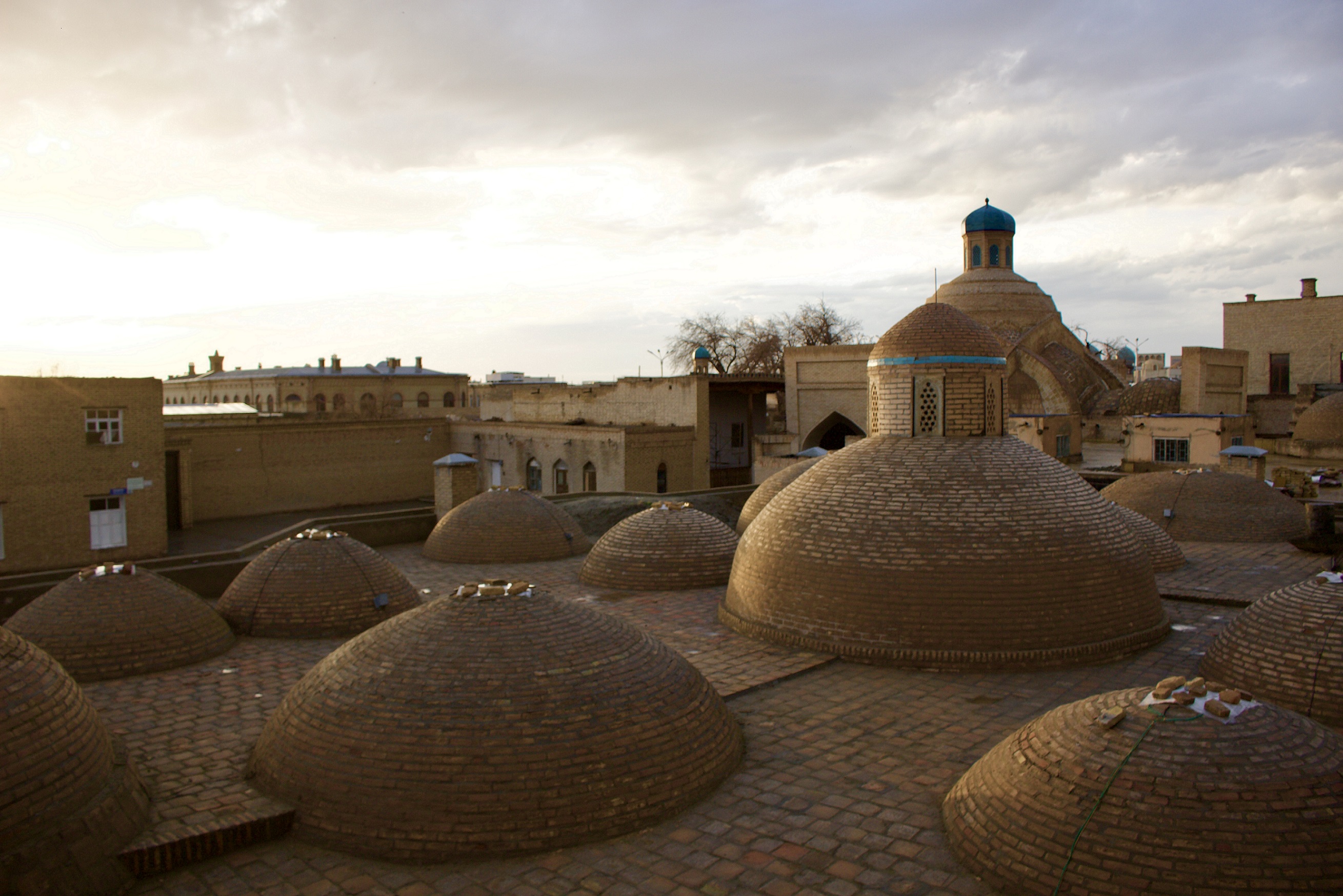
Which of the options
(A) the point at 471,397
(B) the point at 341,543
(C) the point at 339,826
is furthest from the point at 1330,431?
(A) the point at 471,397

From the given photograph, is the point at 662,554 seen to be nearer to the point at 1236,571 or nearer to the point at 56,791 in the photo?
the point at 1236,571

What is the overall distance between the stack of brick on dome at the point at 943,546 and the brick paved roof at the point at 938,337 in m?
0.02

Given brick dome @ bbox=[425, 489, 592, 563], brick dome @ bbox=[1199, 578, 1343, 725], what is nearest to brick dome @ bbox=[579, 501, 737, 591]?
brick dome @ bbox=[425, 489, 592, 563]

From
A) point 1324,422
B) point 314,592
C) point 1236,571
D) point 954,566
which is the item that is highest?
point 1324,422

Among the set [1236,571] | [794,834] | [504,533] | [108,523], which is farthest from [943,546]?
[108,523]

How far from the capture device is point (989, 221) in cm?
3809

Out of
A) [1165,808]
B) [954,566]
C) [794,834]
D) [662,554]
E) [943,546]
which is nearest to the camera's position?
[1165,808]

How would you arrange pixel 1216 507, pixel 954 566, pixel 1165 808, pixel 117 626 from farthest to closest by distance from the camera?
1. pixel 1216 507
2. pixel 117 626
3. pixel 954 566
4. pixel 1165 808

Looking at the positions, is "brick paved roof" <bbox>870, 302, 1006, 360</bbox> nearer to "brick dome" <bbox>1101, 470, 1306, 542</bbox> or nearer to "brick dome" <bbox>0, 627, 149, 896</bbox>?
"brick dome" <bbox>1101, 470, 1306, 542</bbox>

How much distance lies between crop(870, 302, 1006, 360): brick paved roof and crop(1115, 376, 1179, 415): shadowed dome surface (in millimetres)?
27041

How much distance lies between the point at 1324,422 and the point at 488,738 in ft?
114

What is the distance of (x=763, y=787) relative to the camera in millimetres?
7332

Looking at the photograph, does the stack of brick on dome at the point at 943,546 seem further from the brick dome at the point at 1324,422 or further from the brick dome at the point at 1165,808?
the brick dome at the point at 1324,422

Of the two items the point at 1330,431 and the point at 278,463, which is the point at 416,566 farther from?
the point at 1330,431
